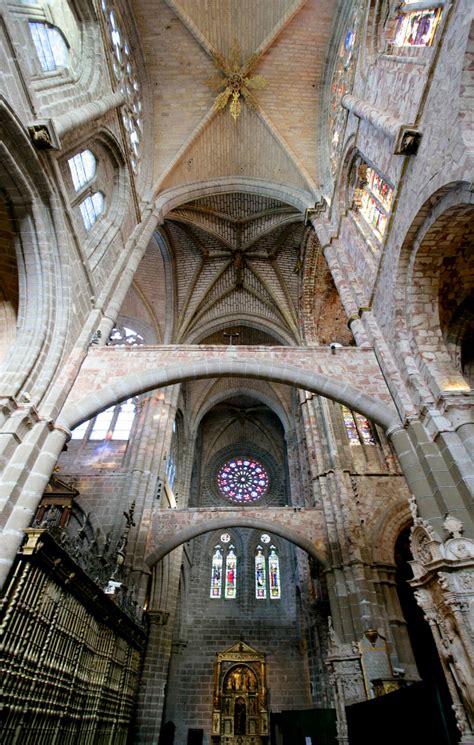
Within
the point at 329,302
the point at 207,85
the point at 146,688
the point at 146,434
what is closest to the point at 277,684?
the point at 146,688

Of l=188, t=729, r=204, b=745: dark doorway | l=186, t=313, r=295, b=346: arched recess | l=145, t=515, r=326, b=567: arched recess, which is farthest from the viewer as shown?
l=186, t=313, r=295, b=346: arched recess

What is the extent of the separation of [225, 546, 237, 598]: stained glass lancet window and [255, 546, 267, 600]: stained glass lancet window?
1.01 metres

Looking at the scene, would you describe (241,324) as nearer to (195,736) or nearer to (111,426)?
(111,426)

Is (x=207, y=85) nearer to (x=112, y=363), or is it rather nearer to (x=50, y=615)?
(x=112, y=363)

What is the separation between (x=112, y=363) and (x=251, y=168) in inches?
414

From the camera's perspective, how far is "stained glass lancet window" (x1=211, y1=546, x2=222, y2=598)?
61.4 feet

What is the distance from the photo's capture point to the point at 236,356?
323 inches

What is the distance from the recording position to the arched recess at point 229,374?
681 centimetres

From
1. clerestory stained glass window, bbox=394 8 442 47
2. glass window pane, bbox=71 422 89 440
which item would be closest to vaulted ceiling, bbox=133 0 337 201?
clerestory stained glass window, bbox=394 8 442 47

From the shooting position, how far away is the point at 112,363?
7.83m

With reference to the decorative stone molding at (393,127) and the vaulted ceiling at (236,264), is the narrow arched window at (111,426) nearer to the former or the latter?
the vaulted ceiling at (236,264)

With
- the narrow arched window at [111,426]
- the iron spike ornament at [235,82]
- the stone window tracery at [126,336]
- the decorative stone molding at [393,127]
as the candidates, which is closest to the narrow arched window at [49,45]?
the decorative stone molding at [393,127]

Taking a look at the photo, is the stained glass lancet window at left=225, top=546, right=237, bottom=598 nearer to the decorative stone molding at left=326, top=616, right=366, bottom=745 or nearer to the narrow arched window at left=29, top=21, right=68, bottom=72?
the decorative stone molding at left=326, top=616, right=366, bottom=745

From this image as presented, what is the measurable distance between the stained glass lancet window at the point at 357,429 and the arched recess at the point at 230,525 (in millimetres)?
3770
